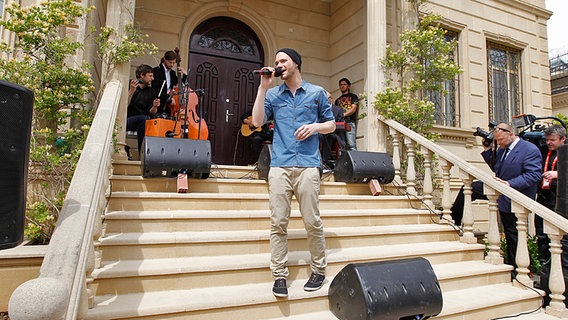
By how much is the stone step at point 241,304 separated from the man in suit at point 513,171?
3.30 ft

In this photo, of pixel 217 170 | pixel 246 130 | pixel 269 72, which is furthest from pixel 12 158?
pixel 246 130

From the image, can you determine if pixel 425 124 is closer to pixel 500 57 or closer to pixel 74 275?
pixel 500 57

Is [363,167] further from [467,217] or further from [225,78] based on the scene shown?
[225,78]

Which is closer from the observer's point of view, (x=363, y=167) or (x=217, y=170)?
(x=363, y=167)

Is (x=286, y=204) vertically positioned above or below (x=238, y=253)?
above

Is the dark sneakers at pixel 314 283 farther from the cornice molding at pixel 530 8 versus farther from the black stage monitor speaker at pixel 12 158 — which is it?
the cornice molding at pixel 530 8

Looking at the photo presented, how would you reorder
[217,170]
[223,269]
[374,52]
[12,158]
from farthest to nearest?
[374,52] < [217,170] < [223,269] < [12,158]

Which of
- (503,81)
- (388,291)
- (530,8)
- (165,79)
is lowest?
(388,291)

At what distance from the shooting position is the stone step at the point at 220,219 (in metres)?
3.18

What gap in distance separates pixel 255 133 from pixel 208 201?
2896mm

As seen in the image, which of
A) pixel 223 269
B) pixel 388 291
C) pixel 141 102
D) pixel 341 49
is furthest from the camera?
pixel 341 49

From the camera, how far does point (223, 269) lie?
284cm

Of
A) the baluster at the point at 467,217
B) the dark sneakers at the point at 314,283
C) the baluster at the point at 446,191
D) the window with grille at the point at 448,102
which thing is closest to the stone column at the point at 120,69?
the dark sneakers at the point at 314,283

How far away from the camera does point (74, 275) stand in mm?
1655
